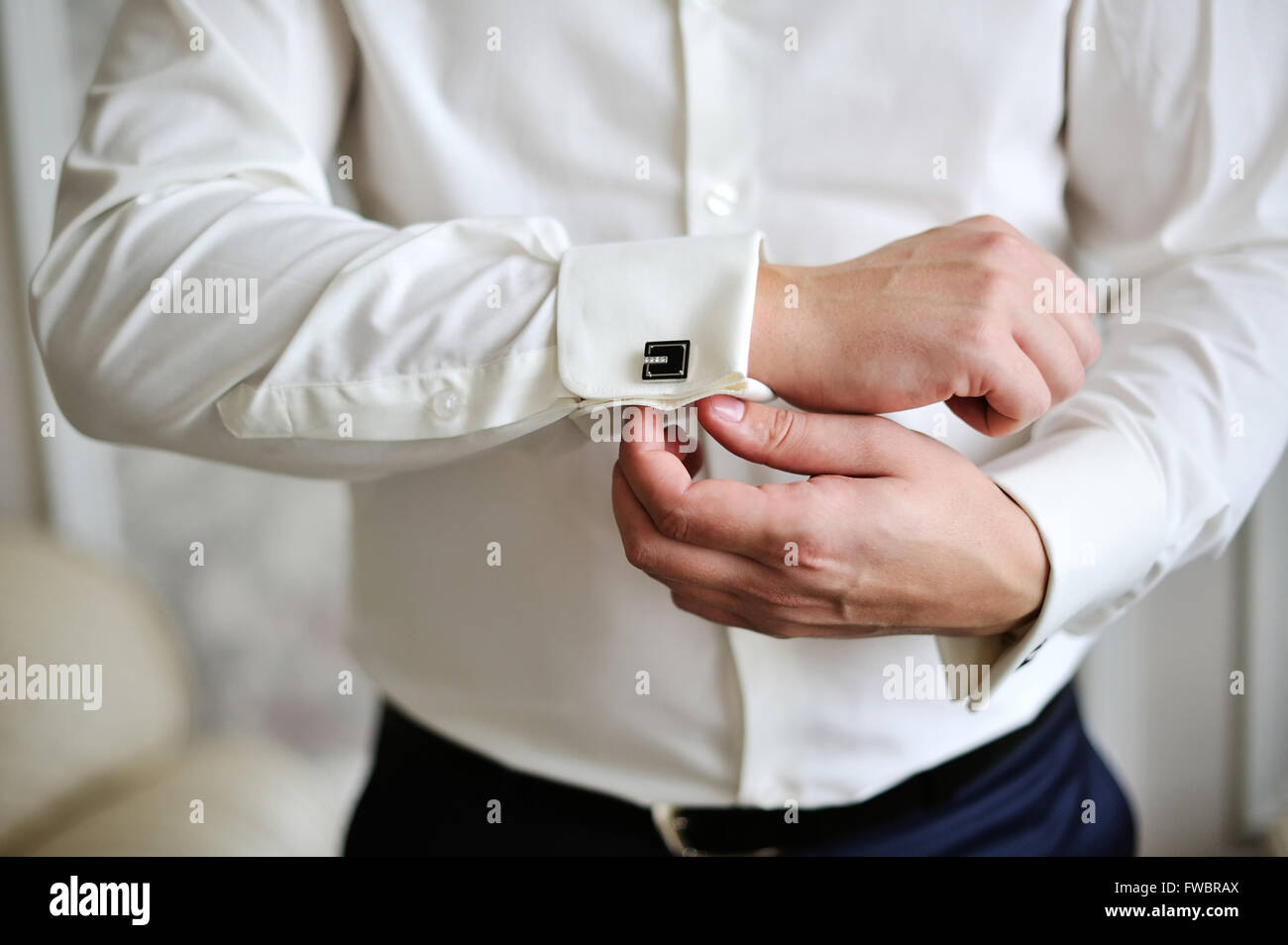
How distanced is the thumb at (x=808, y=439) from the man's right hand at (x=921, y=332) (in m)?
0.01

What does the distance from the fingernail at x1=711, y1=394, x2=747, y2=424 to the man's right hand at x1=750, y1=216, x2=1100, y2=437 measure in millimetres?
15

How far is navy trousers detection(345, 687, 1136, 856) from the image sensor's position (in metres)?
0.52

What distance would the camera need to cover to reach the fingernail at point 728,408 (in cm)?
36

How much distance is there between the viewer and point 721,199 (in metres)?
0.47

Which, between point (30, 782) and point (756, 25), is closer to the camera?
point (756, 25)

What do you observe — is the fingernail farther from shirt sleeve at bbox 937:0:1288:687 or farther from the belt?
Result: the belt

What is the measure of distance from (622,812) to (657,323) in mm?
304

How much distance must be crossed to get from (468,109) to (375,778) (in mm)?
424

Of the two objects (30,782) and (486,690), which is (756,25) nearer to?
(486,690)

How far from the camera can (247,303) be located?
40 centimetres

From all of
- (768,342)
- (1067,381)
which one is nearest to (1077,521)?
(1067,381)

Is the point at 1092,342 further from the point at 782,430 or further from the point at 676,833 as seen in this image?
the point at 676,833

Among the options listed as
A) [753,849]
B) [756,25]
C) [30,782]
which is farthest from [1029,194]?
[30,782]

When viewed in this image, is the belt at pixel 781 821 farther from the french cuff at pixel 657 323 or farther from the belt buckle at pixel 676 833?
the french cuff at pixel 657 323
